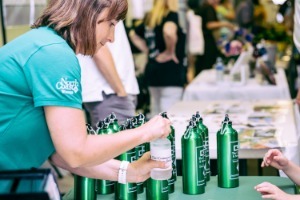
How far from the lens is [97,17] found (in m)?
1.78

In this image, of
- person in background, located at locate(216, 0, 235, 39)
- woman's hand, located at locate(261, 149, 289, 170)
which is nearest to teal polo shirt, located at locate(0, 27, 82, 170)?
woman's hand, located at locate(261, 149, 289, 170)

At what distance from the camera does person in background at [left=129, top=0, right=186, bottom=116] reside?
563cm

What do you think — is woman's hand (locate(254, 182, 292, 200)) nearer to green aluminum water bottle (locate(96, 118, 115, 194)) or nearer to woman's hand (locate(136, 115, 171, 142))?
woman's hand (locate(136, 115, 171, 142))

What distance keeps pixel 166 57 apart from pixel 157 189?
377 centimetres

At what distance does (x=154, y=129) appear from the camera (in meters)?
1.87

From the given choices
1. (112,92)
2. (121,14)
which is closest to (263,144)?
(112,92)

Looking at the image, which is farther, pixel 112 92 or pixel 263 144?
pixel 112 92

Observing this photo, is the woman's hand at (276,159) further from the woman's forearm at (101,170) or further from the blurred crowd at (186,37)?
the blurred crowd at (186,37)

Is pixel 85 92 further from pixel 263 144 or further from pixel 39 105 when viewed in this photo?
pixel 39 105

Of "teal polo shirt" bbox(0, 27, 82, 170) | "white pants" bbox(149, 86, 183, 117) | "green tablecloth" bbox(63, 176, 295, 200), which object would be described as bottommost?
"white pants" bbox(149, 86, 183, 117)

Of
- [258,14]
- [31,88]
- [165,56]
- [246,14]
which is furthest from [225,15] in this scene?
[31,88]

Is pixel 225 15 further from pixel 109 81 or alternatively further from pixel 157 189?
pixel 157 189

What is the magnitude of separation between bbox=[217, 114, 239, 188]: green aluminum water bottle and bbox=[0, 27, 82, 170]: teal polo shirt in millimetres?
752

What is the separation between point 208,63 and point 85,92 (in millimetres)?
4201
